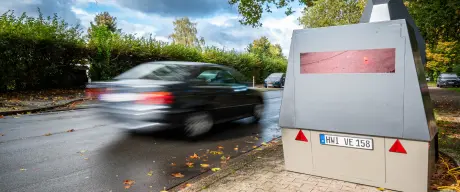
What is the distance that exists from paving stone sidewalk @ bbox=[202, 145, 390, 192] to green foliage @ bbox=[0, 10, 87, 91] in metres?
15.8

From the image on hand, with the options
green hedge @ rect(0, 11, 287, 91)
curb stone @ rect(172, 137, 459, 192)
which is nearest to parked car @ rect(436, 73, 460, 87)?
green hedge @ rect(0, 11, 287, 91)

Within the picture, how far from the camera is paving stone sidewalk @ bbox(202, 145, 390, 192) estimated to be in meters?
3.63

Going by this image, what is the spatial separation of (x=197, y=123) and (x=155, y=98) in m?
1.18

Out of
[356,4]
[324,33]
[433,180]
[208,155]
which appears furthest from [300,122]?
[356,4]

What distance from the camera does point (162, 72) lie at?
6.86m

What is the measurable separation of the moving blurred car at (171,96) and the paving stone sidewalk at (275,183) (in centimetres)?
246

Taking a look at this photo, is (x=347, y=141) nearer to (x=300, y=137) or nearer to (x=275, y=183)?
(x=300, y=137)

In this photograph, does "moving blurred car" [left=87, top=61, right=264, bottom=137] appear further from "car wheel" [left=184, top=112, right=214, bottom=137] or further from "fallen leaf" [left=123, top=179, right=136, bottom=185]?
"fallen leaf" [left=123, top=179, right=136, bottom=185]

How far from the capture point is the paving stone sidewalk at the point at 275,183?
3634 mm

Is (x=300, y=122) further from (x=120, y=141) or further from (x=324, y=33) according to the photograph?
(x=120, y=141)

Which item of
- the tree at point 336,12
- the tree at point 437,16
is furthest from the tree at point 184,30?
the tree at point 437,16

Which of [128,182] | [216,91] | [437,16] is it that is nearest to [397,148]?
[128,182]

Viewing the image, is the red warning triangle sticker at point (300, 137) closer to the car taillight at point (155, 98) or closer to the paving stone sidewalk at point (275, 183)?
the paving stone sidewalk at point (275, 183)

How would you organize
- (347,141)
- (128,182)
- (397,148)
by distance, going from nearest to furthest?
(397,148)
(347,141)
(128,182)
